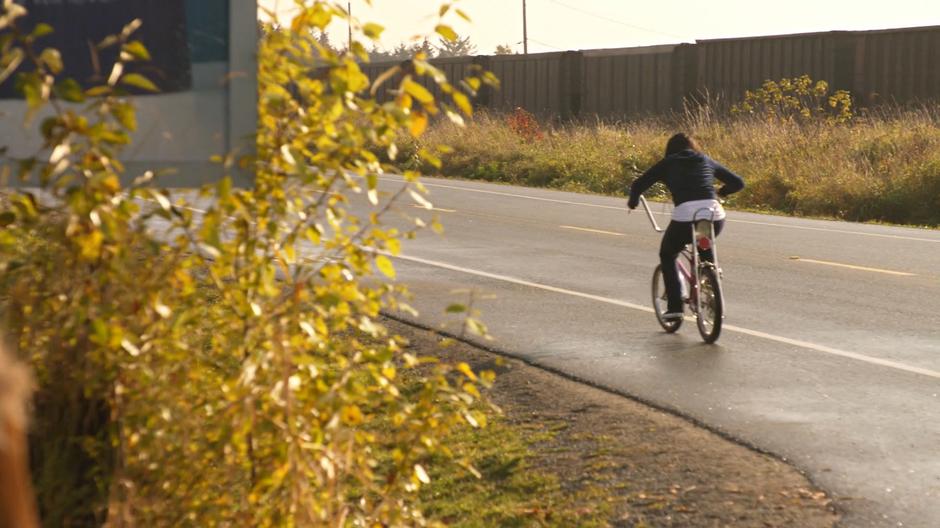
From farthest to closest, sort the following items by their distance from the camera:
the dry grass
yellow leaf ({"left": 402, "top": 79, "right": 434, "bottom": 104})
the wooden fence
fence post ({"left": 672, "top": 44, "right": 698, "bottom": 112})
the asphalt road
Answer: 1. fence post ({"left": 672, "top": 44, "right": 698, "bottom": 112})
2. the wooden fence
3. the dry grass
4. the asphalt road
5. yellow leaf ({"left": 402, "top": 79, "right": 434, "bottom": 104})

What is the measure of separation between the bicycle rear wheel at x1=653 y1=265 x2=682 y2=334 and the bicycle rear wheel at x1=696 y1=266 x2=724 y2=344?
0.33 m

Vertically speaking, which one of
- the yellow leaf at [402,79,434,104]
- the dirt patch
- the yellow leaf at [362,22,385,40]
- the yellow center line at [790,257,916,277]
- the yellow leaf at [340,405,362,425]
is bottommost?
the dirt patch

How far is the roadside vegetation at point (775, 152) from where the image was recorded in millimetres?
23609

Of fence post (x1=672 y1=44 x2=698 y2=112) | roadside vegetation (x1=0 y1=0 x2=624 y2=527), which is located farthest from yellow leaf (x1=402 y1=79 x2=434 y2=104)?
fence post (x1=672 y1=44 x2=698 y2=112)

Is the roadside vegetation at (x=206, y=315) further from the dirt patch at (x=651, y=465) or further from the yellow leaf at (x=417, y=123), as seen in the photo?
the dirt patch at (x=651, y=465)

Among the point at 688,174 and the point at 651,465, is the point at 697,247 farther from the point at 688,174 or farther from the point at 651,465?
the point at 651,465

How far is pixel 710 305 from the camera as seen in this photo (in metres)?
10.2

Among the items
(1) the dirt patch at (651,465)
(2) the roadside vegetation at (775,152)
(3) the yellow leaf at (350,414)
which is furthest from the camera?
(2) the roadside vegetation at (775,152)

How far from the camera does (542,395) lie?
8.25 metres

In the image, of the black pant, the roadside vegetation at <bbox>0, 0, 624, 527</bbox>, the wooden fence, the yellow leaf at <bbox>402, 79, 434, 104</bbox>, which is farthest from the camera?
the wooden fence

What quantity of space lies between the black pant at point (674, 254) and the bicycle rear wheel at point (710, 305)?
0.62ft

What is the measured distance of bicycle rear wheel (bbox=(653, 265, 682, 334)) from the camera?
35.1ft

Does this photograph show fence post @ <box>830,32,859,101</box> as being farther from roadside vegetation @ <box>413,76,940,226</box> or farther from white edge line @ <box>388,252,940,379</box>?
white edge line @ <box>388,252,940,379</box>

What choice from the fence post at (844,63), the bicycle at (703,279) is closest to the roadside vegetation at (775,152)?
the fence post at (844,63)
